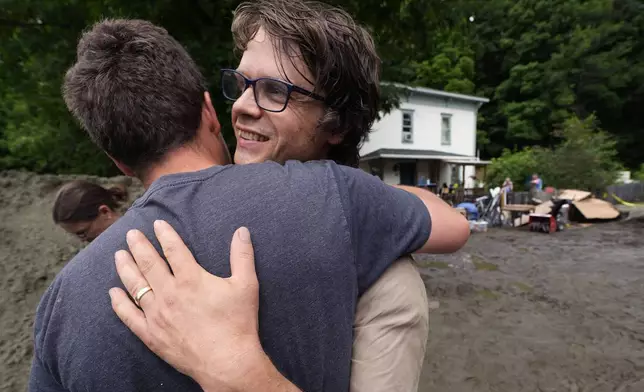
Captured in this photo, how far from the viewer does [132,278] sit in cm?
94

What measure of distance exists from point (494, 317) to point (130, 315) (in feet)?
21.1

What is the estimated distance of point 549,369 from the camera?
4.92m

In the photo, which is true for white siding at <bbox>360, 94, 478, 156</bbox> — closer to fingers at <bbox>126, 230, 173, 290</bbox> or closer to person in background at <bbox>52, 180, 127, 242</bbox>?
person in background at <bbox>52, 180, 127, 242</bbox>

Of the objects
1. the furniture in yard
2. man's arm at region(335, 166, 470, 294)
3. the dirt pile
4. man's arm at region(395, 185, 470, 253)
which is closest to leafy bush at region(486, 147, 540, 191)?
the furniture in yard

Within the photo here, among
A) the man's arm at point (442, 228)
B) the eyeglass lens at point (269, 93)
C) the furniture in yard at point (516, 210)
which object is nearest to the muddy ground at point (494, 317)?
the man's arm at point (442, 228)

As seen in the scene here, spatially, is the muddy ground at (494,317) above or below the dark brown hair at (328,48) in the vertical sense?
below

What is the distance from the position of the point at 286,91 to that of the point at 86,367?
89 cm

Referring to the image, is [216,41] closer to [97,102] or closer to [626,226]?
[97,102]

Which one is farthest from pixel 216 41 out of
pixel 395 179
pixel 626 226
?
pixel 395 179

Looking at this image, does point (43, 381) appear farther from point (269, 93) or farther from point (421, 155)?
point (421, 155)

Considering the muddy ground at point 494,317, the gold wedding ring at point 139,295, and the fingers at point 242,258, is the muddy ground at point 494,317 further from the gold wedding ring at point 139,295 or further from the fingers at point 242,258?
the fingers at point 242,258

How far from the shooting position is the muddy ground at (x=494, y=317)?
454 centimetres

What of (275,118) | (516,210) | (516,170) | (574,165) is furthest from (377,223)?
(516,170)

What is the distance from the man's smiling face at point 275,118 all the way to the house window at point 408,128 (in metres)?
24.1
